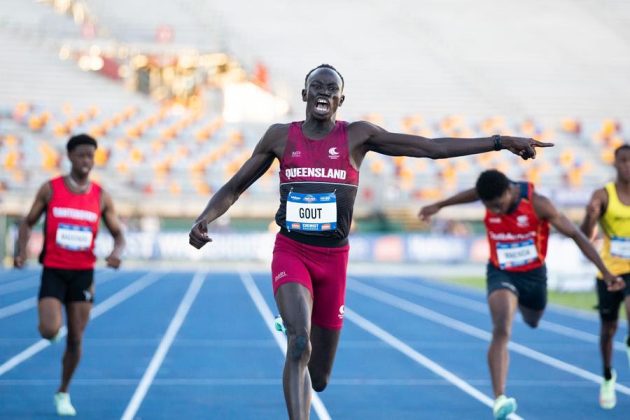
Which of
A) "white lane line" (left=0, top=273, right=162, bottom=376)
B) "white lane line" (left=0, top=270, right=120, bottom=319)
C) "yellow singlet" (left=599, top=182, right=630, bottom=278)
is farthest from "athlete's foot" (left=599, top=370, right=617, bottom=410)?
"white lane line" (left=0, top=270, right=120, bottom=319)

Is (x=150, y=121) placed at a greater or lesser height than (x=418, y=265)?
greater

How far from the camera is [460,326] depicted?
13641 mm

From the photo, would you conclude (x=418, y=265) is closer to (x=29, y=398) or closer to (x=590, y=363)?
(x=590, y=363)

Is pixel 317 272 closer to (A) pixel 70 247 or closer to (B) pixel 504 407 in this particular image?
(B) pixel 504 407

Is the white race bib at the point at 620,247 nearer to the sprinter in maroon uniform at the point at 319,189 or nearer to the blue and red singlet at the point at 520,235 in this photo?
the blue and red singlet at the point at 520,235

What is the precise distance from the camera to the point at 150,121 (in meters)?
34.1

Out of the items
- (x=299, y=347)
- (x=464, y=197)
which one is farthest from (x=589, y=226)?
(x=299, y=347)

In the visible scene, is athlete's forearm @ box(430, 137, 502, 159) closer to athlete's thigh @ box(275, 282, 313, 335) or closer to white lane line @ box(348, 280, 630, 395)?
athlete's thigh @ box(275, 282, 313, 335)

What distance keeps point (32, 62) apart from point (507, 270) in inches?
1304

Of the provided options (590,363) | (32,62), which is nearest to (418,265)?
(32,62)

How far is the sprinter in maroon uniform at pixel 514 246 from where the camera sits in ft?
21.5

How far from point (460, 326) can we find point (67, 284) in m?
7.91

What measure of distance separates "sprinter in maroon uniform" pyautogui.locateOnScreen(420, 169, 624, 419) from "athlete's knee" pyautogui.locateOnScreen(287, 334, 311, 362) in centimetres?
223

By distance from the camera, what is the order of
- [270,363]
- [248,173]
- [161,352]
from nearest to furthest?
[248,173] < [270,363] < [161,352]
